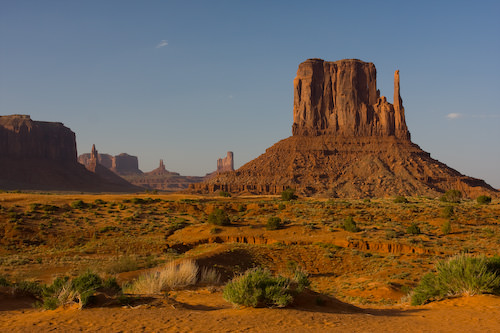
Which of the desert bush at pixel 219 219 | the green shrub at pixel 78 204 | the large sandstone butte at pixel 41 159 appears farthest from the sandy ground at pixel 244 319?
the large sandstone butte at pixel 41 159

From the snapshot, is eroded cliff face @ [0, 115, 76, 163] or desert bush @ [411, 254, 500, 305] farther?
eroded cliff face @ [0, 115, 76, 163]

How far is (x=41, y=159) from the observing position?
151m

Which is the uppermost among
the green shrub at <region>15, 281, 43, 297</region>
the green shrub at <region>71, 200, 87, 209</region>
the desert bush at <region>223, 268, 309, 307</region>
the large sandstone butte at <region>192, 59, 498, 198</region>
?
the large sandstone butte at <region>192, 59, 498, 198</region>

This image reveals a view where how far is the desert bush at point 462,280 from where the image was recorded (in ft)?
36.8

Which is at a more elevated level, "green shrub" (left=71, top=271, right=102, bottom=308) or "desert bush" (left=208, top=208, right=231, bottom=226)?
"green shrub" (left=71, top=271, right=102, bottom=308)

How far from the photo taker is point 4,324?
856 centimetres

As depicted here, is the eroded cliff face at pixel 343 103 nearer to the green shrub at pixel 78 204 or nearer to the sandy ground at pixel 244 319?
the green shrub at pixel 78 204

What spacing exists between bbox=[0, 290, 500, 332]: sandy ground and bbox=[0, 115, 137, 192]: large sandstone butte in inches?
5026

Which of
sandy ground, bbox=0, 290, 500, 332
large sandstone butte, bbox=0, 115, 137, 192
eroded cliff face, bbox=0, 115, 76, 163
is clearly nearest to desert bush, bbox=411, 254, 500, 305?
sandy ground, bbox=0, 290, 500, 332

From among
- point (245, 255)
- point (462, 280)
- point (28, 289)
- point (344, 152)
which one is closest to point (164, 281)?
point (28, 289)

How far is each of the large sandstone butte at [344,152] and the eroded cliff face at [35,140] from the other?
81983 mm

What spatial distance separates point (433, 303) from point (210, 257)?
521 inches

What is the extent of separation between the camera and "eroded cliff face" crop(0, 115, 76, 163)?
484 ft

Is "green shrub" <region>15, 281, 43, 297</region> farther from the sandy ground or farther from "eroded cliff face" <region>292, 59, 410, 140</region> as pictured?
"eroded cliff face" <region>292, 59, 410, 140</region>
